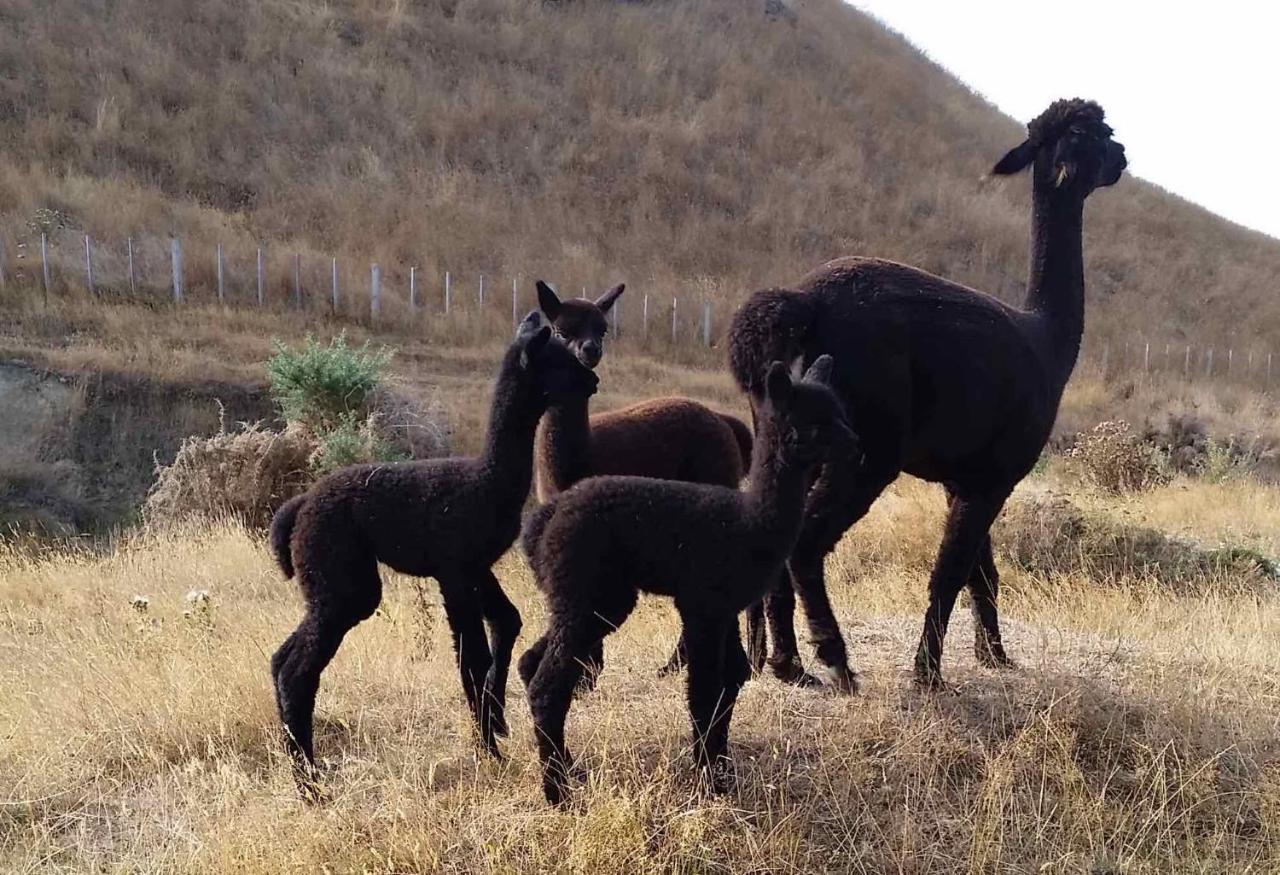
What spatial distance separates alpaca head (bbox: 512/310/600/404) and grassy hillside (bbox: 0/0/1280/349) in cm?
2061

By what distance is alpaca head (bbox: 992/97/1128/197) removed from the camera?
5316 mm

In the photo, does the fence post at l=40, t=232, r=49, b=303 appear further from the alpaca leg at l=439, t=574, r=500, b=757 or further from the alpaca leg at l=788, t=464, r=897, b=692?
the alpaca leg at l=788, t=464, r=897, b=692

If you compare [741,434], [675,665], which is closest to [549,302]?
[741,434]

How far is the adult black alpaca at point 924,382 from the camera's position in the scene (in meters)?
4.41

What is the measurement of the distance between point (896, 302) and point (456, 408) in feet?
41.8

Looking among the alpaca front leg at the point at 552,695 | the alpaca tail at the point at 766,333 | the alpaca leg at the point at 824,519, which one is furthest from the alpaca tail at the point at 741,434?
the alpaca front leg at the point at 552,695

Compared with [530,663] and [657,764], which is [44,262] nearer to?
[530,663]

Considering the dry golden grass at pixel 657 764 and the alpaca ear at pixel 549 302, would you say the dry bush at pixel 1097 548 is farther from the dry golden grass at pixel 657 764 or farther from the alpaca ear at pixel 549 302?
the alpaca ear at pixel 549 302

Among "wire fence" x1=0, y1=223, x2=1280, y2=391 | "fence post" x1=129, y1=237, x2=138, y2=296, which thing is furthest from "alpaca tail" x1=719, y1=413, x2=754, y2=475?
"fence post" x1=129, y1=237, x2=138, y2=296

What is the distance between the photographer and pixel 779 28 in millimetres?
43031

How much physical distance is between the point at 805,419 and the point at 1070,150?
3.00 meters

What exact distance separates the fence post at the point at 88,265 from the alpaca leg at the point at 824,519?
63.5 ft

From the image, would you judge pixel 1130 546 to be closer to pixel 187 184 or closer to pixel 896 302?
pixel 896 302

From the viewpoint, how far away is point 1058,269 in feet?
17.7
